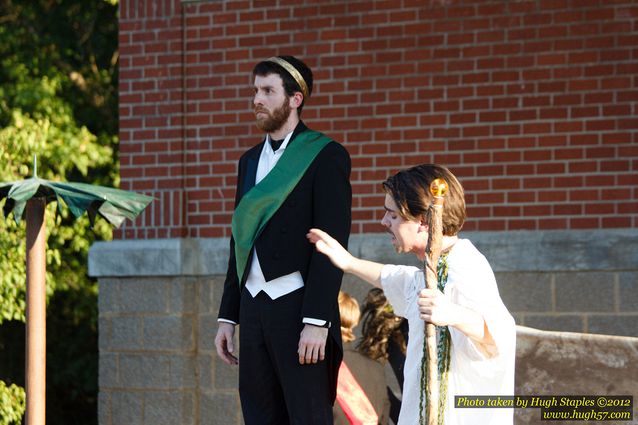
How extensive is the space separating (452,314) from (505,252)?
12.3 feet

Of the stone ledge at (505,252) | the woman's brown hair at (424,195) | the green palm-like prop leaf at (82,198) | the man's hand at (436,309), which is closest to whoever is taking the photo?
the man's hand at (436,309)

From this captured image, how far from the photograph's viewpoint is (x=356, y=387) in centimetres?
529

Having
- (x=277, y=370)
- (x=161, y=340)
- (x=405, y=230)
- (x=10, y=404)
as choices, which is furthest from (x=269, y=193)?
(x=10, y=404)

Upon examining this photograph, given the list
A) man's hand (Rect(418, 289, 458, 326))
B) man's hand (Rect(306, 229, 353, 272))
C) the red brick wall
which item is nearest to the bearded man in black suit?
man's hand (Rect(306, 229, 353, 272))

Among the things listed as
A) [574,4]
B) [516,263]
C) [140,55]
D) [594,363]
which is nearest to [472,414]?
[594,363]

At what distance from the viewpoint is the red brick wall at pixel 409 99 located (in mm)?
7027

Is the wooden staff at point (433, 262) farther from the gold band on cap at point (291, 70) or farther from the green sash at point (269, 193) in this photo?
the gold band on cap at point (291, 70)

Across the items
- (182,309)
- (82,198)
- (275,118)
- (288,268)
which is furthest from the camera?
(182,309)

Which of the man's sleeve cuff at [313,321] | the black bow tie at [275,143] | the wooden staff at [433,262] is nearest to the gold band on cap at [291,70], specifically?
the black bow tie at [275,143]

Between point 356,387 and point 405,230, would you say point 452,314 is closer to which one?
Answer: point 405,230

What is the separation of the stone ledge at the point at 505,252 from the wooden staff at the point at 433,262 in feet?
11.9

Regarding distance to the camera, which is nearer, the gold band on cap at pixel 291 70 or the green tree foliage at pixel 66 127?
the gold band on cap at pixel 291 70

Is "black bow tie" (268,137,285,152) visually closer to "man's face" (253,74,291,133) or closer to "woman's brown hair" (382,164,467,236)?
"man's face" (253,74,291,133)

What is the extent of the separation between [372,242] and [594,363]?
2.90m
